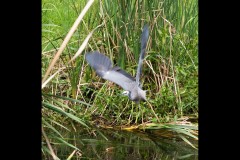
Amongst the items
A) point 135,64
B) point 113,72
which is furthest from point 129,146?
point 113,72

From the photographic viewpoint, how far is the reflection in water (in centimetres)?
291

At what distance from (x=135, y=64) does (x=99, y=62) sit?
208cm

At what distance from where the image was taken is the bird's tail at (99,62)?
1.66m

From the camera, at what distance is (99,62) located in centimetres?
167

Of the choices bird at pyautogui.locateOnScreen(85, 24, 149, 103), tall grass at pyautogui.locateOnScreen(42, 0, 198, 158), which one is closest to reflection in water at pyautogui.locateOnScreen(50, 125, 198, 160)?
tall grass at pyautogui.locateOnScreen(42, 0, 198, 158)

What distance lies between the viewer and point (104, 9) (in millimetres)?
3746

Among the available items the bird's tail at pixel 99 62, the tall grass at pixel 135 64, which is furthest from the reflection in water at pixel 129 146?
A: the bird's tail at pixel 99 62

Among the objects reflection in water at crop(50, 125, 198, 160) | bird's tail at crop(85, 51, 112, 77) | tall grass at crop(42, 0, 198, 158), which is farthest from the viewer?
tall grass at crop(42, 0, 198, 158)

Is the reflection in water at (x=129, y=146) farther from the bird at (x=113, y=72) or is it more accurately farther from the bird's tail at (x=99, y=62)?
the bird's tail at (x=99, y=62)

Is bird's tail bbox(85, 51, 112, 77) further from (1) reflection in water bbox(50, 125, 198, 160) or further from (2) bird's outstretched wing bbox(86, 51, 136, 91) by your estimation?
(1) reflection in water bbox(50, 125, 198, 160)

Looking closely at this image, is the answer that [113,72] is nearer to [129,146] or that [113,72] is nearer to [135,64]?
[129,146]
